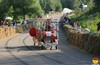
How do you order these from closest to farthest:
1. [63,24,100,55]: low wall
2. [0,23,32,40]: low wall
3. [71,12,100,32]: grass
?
[63,24,100,55]: low wall → [71,12,100,32]: grass → [0,23,32,40]: low wall

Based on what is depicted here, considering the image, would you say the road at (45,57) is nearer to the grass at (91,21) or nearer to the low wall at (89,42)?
the low wall at (89,42)

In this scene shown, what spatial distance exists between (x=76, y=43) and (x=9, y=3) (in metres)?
61.2

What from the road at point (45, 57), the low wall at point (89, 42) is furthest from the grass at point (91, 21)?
the road at point (45, 57)

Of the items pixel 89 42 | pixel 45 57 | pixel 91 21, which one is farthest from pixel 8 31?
Result: pixel 45 57

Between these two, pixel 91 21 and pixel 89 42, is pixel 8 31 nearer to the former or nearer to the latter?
pixel 91 21

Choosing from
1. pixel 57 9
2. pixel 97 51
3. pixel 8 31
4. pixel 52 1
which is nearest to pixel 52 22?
pixel 97 51

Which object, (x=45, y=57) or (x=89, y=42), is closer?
(x=45, y=57)

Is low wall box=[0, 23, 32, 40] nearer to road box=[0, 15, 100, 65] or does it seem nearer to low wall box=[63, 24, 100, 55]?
low wall box=[63, 24, 100, 55]

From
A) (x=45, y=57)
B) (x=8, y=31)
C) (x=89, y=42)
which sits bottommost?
(x=45, y=57)

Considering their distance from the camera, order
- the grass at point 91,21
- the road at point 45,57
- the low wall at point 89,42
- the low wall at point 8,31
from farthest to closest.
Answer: the low wall at point 8,31
the grass at point 91,21
the low wall at point 89,42
the road at point 45,57

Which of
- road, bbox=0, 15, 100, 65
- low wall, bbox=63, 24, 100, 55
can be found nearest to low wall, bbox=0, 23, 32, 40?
low wall, bbox=63, 24, 100, 55

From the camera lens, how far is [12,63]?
17375mm

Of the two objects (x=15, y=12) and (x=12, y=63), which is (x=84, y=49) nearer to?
(x=12, y=63)

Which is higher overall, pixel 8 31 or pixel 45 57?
pixel 8 31
